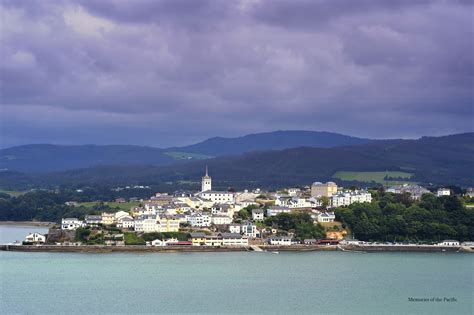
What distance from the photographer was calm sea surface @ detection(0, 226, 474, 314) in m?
20.9

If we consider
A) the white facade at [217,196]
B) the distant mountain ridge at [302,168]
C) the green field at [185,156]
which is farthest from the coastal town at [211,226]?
the green field at [185,156]

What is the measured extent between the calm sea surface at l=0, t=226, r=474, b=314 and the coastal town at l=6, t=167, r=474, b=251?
2.38m

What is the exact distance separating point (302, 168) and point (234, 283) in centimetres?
6918

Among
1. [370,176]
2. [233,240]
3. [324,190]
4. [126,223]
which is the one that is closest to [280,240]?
[233,240]

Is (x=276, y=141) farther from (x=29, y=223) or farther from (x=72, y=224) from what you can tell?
(x=72, y=224)

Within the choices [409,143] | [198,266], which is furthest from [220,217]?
[409,143]

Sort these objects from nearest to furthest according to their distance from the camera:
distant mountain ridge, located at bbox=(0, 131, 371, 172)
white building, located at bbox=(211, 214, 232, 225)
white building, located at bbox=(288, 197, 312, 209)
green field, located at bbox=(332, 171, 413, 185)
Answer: white building, located at bbox=(211, 214, 232, 225) → white building, located at bbox=(288, 197, 312, 209) → green field, located at bbox=(332, 171, 413, 185) → distant mountain ridge, located at bbox=(0, 131, 371, 172)

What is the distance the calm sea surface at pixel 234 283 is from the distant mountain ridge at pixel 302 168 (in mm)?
44913

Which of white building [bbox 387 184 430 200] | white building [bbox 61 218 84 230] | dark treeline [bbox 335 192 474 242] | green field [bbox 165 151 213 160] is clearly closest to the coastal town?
white building [bbox 61 218 84 230]

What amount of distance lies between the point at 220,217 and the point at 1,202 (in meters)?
22.5

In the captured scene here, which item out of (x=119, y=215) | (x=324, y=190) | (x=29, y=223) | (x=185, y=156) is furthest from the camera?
(x=185, y=156)

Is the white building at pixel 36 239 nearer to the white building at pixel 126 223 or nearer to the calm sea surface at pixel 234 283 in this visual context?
the calm sea surface at pixel 234 283

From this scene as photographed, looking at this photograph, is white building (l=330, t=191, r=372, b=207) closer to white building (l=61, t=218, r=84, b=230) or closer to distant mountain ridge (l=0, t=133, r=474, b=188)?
white building (l=61, t=218, r=84, b=230)

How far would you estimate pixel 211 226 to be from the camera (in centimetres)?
3700
